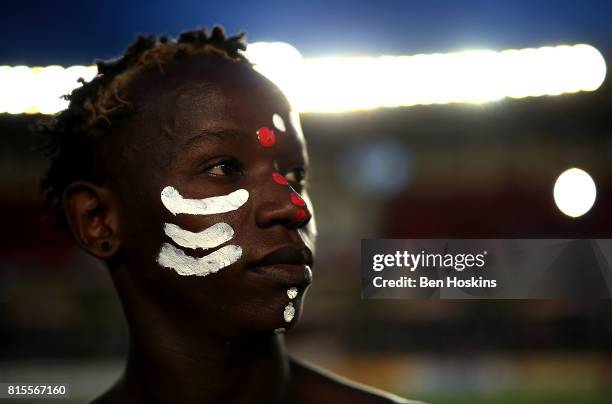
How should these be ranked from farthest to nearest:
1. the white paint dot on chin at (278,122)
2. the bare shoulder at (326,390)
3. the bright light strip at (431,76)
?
the bright light strip at (431,76) < the bare shoulder at (326,390) < the white paint dot on chin at (278,122)

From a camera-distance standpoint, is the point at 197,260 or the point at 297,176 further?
the point at 297,176

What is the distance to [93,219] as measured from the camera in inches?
62.8

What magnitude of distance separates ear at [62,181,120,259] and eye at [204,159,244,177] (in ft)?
0.78

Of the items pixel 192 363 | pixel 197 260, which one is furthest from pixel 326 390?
pixel 197 260

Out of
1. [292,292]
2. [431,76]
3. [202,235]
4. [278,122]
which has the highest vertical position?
[431,76]

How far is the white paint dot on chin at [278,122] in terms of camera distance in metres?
1.53

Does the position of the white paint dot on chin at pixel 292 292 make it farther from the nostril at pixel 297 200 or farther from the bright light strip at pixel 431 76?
the bright light strip at pixel 431 76

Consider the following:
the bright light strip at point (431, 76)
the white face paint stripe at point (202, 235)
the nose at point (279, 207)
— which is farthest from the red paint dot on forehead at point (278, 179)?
the bright light strip at point (431, 76)

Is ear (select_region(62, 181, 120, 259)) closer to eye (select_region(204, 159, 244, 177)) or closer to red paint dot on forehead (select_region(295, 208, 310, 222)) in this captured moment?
eye (select_region(204, 159, 244, 177))

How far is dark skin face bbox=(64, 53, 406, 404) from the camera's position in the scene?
4.76 ft

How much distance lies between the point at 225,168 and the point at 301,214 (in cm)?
16


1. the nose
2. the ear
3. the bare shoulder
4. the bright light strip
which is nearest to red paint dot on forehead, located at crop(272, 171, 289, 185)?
the nose

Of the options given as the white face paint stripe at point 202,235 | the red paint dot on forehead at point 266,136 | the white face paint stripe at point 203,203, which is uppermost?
the red paint dot on forehead at point 266,136

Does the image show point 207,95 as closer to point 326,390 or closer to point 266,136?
point 266,136
